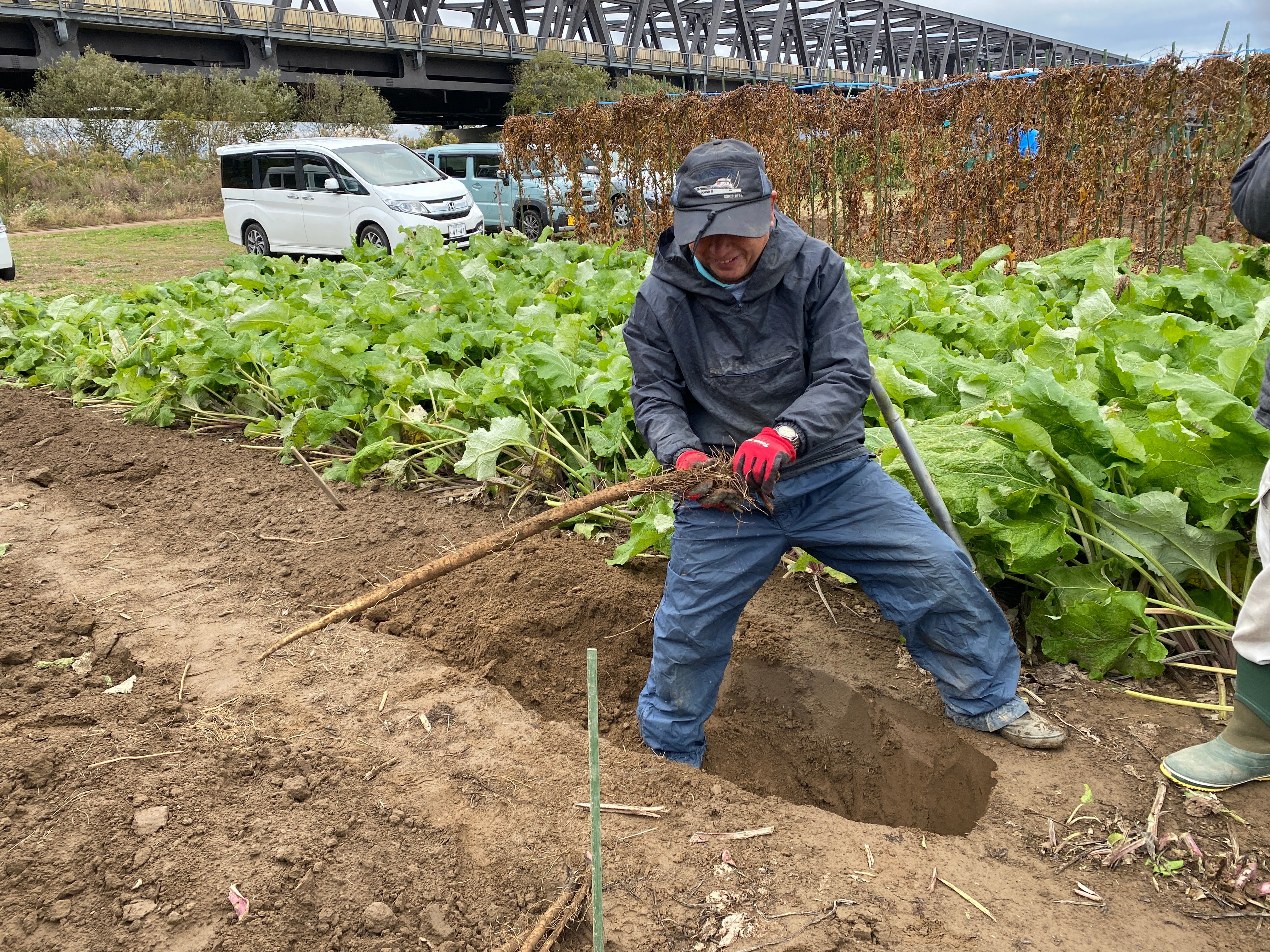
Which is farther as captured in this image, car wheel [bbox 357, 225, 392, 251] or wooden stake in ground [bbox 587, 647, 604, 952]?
car wheel [bbox 357, 225, 392, 251]

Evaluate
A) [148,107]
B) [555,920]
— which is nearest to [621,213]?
[555,920]

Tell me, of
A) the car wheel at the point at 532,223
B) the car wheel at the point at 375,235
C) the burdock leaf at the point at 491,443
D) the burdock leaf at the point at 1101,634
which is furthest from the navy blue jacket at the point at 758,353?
the car wheel at the point at 532,223

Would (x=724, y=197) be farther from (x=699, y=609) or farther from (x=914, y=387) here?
(x=914, y=387)

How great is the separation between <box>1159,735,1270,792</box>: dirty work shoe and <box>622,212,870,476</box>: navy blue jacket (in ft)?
3.98

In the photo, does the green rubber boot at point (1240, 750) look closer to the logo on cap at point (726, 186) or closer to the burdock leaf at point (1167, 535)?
the burdock leaf at point (1167, 535)

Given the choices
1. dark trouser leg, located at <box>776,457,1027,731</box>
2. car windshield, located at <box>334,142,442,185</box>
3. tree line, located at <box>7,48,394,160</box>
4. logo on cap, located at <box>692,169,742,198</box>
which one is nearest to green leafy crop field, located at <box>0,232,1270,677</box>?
dark trouser leg, located at <box>776,457,1027,731</box>

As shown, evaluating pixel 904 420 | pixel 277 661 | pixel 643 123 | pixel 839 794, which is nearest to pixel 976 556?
pixel 904 420

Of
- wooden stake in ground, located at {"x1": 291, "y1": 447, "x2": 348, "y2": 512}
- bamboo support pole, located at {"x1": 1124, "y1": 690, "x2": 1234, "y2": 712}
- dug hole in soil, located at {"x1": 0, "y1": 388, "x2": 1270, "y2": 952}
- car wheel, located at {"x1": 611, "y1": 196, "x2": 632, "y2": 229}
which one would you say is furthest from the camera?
car wheel, located at {"x1": 611, "y1": 196, "x2": 632, "y2": 229}

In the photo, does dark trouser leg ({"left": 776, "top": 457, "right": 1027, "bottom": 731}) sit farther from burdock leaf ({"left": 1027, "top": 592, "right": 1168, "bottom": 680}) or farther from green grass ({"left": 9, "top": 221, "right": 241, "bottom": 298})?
green grass ({"left": 9, "top": 221, "right": 241, "bottom": 298})

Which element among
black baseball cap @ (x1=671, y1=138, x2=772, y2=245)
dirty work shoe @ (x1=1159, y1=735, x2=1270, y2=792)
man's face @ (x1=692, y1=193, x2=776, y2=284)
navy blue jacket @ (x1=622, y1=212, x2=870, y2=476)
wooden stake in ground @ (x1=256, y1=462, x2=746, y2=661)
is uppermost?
black baseball cap @ (x1=671, y1=138, x2=772, y2=245)

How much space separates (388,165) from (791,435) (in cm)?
1307

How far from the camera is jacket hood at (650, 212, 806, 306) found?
2.41 meters

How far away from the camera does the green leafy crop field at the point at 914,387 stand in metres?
2.84

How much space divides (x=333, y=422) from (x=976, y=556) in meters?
3.51
